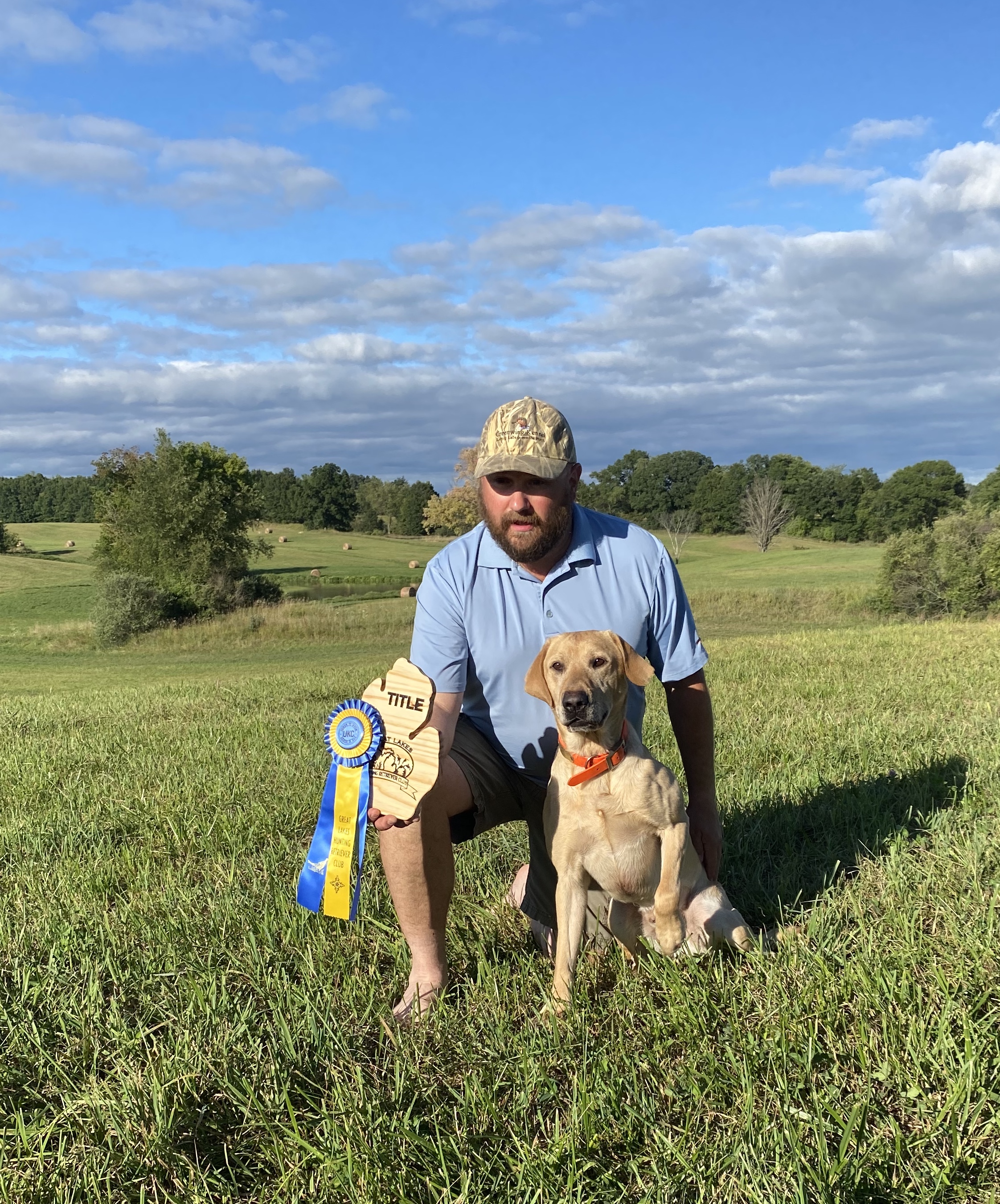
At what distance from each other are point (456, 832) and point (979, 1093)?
1930mm

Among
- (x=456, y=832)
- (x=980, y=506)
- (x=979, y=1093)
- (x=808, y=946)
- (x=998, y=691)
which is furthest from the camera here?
(x=980, y=506)

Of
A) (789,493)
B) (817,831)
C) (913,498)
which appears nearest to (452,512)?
(789,493)

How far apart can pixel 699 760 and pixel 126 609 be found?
31.3 meters

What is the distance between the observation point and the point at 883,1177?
6.15 feet

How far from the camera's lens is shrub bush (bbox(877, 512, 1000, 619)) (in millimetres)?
27406

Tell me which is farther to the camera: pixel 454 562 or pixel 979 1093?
pixel 454 562

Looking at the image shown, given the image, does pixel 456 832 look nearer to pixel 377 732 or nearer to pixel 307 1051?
pixel 377 732

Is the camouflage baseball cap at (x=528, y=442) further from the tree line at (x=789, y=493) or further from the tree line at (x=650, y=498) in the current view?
the tree line at (x=789, y=493)

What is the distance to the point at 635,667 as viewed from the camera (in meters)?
2.99

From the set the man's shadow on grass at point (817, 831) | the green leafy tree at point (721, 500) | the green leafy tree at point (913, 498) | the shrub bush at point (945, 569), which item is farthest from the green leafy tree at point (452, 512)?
the man's shadow on grass at point (817, 831)

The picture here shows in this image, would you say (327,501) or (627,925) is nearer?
(627,925)

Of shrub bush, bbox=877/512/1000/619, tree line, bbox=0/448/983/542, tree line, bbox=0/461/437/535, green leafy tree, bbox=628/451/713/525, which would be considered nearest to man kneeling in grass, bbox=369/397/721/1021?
shrub bush, bbox=877/512/1000/619

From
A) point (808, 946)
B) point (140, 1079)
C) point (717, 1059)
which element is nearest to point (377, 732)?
point (140, 1079)

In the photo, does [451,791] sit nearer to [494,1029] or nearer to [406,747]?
[406,747]
